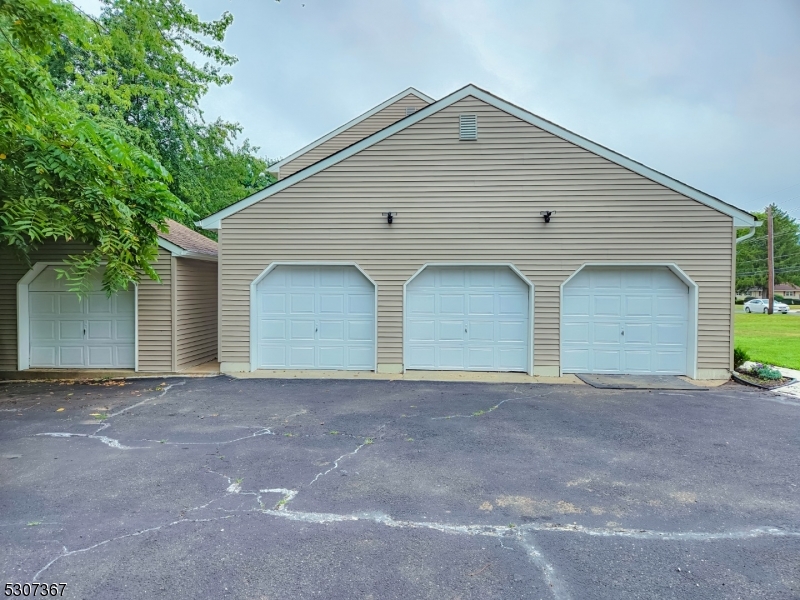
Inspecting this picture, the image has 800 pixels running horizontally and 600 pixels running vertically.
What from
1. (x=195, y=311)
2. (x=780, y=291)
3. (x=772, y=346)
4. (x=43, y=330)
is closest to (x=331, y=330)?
(x=195, y=311)

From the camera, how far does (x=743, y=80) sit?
21266 millimetres

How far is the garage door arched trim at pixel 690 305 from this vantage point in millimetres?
8859

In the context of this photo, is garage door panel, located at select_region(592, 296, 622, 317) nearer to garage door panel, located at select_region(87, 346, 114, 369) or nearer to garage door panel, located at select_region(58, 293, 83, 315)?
garage door panel, located at select_region(87, 346, 114, 369)

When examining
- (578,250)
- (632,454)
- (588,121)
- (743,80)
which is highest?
(588,121)

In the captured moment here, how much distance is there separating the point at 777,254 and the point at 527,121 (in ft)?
199

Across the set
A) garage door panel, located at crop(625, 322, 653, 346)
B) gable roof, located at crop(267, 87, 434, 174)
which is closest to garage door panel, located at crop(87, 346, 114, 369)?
gable roof, located at crop(267, 87, 434, 174)

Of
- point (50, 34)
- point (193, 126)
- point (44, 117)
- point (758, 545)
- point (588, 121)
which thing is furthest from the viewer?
point (588, 121)

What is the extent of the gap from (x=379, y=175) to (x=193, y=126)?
14.7 metres

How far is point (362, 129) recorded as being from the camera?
13.5 metres

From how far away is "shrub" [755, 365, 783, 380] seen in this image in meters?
8.62

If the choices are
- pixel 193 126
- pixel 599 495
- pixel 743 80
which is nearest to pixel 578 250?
pixel 599 495

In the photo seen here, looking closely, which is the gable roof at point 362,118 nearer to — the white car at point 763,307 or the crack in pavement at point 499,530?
the crack in pavement at point 499,530

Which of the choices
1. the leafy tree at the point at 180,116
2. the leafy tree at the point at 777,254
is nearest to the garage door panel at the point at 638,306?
the leafy tree at the point at 180,116

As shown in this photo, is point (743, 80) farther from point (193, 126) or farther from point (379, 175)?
point (193, 126)
